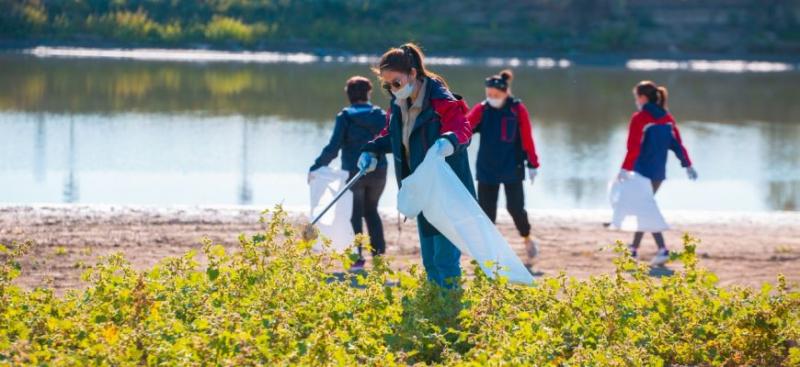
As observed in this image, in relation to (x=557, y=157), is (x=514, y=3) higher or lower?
higher

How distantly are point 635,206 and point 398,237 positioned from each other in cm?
167

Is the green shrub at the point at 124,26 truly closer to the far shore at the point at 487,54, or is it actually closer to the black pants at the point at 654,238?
the far shore at the point at 487,54

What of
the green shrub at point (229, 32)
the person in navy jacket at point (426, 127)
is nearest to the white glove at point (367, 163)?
the person in navy jacket at point (426, 127)

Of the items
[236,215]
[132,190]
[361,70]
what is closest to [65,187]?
[132,190]

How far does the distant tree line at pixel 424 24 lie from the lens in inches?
1228

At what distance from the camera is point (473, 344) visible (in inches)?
246

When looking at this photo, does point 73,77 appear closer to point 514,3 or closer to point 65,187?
point 65,187

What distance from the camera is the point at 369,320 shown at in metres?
6.30

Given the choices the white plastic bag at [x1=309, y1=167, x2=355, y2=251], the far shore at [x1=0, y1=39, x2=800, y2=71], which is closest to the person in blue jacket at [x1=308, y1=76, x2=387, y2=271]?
the white plastic bag at [x1=309, y1=167, x2=355, y2=251]

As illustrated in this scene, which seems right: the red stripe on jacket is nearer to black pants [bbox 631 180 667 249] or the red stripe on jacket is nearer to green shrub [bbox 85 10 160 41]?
black pants [bbox 631 180 667 249]

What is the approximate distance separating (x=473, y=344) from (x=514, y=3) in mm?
29584

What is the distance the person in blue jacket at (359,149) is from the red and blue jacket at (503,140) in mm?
731

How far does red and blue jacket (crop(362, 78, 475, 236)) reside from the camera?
23.3ft

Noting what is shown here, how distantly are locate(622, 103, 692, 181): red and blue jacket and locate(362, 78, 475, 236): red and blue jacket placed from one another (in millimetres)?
2849
